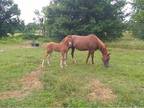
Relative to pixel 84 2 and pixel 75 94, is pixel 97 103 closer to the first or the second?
pixel 75 94

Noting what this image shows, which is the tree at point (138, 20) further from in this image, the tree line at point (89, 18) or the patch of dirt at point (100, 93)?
the patch of dirt at point (100, 93)

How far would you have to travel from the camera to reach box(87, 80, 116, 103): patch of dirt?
10.7 metres

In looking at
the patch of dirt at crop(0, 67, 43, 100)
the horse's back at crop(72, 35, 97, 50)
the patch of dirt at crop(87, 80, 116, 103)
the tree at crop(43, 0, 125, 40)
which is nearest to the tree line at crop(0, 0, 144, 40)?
the tree at crop(43, 0, 125, 40)

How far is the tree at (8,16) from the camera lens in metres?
43.0

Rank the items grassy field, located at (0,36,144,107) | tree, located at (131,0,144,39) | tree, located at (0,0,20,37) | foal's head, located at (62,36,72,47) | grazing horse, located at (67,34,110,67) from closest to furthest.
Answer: grassy field, located at (0,36,144,107)
foal's head, located at (62,36,72,47)
grazing horse, located at (67,34,110,67)
tree, located at (131,0,144,39)
tree, located at (0,0,20,37)

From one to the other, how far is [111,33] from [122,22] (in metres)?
2.21

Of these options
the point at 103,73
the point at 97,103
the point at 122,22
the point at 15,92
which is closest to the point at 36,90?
the point at 15,92

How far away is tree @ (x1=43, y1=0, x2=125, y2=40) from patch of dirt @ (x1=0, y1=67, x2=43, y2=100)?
18594 millimetres

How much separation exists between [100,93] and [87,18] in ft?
74.8

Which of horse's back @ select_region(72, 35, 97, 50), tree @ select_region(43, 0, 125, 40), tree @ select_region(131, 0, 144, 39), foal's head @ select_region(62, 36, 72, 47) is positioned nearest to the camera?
foal's head @ select_region(62, 36, 72, 47)

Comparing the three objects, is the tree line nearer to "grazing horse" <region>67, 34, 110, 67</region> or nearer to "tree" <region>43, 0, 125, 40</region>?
"tree" <region>43, 0, 125, 40</region>

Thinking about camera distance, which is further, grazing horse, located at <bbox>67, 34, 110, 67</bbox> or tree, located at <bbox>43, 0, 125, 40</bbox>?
tree, located at <bbox>43, 0, 125, 40</bbox>

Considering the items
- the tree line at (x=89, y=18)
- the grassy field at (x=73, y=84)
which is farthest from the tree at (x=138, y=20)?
the grassy field at (x=73, y=84)

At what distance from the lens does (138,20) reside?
34.7 meters
